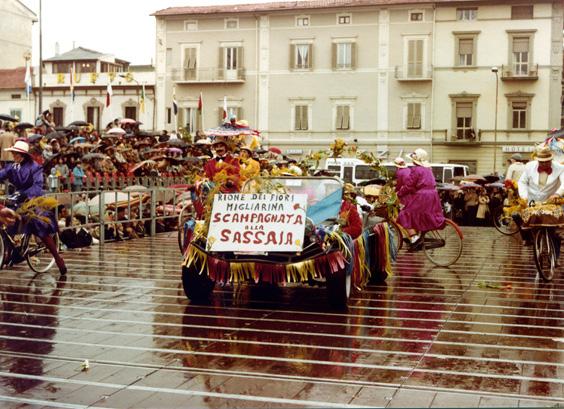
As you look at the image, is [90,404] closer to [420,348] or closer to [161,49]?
[420,348]

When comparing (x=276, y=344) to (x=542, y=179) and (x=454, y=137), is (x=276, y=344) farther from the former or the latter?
(x=454, y=137)

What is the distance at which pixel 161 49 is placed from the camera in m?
51.6

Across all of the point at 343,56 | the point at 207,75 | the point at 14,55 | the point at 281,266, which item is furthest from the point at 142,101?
the point at 281,266

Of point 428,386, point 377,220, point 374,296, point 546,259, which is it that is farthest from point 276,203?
point 546,259

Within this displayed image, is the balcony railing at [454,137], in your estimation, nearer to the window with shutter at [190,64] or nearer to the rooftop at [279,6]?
the rooftop at [279,6]

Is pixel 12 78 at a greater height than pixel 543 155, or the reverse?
pixel 12 78

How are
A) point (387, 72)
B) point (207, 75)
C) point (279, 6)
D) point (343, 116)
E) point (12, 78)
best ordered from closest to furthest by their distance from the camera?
point (387, 72) < point (343, 116) < point (279, 6) < point (207, 75) < point (12, 78)

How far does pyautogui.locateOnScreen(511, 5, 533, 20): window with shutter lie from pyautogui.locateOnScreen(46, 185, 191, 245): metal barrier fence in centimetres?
3230

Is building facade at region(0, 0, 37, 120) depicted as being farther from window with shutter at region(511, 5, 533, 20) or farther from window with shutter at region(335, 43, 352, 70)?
window with shutter at region(511, 5, 533, 20)

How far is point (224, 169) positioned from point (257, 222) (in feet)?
3.60

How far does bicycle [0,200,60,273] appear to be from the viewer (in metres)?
11.2

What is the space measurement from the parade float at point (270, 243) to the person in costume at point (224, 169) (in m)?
0.05

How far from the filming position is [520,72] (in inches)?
1841

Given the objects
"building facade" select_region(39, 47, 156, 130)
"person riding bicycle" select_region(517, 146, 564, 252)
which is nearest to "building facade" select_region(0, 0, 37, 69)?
"building facade" select_region(39, 47, 156, 130)
